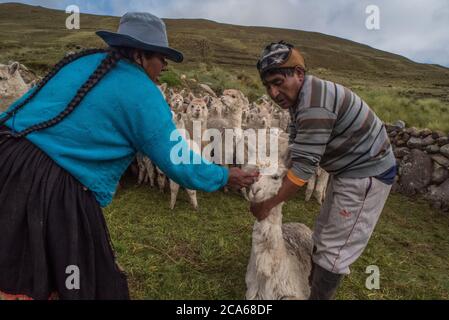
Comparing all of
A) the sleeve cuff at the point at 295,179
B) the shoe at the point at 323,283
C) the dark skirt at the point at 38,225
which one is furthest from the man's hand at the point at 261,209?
the dark skirt at the point at 38,225

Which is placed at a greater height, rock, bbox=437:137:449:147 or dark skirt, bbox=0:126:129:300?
rock, bbox=437:137:449:147

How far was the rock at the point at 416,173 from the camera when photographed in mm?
8203

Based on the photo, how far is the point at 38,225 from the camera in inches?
78.5

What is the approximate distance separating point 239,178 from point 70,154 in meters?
1.08

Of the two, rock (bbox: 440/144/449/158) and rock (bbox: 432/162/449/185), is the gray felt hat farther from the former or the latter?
rock (bbox: 440/144/449/158)

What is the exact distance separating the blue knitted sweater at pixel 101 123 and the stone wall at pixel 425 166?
7.32 metres

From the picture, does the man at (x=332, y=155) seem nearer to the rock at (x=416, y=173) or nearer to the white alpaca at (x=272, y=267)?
the white alpaca at (x=272, y=267)

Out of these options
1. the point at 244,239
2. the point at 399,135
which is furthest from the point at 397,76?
the point at 244,239

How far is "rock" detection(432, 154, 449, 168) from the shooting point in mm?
7991

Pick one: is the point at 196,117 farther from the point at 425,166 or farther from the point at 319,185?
the point at 425,166

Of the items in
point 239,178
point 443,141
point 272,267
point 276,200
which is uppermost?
point 443,141

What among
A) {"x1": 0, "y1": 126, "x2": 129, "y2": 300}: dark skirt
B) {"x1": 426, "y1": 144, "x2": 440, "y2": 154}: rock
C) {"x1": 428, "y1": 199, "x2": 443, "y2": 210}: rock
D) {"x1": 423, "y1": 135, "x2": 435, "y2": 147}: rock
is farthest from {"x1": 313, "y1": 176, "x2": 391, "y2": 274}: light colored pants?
{"x1": 423, "y1": 135, "x2": 435, "y2": 147}: rock

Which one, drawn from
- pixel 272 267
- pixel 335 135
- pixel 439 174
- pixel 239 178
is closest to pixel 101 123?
pixel 239 178
